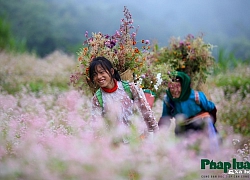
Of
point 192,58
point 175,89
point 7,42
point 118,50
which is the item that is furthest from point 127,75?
point 7,42

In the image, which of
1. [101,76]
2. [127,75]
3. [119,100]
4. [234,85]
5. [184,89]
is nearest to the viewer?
[101,76]

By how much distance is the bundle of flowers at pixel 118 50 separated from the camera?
3.48 metres

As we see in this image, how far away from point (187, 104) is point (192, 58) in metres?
1.07

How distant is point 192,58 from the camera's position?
16.8 ft

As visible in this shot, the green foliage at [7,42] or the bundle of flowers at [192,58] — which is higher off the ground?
the green foliage at [7,42]

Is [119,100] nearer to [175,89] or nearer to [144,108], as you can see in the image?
[144,108]

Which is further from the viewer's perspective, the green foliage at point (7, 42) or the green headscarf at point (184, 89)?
the green foliage at point (7, 42)

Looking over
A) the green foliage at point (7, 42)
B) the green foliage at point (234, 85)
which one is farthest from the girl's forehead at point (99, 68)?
the green foliage at point (7, 42)

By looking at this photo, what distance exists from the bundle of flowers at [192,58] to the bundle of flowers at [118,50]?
4.90 ft

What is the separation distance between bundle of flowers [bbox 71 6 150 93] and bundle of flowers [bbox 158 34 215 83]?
150cm

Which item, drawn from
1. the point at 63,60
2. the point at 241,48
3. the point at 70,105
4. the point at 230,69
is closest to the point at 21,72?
the point at 63,60

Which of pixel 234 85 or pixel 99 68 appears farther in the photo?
pixel 234 85

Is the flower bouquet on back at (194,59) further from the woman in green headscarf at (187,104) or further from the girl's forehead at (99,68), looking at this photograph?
the girl's forehead at (99,68)

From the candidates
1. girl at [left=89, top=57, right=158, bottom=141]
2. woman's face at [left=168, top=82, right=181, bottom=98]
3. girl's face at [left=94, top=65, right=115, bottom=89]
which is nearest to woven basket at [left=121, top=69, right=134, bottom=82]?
girl at [left=89, top=57, right=158, bottom=141]
